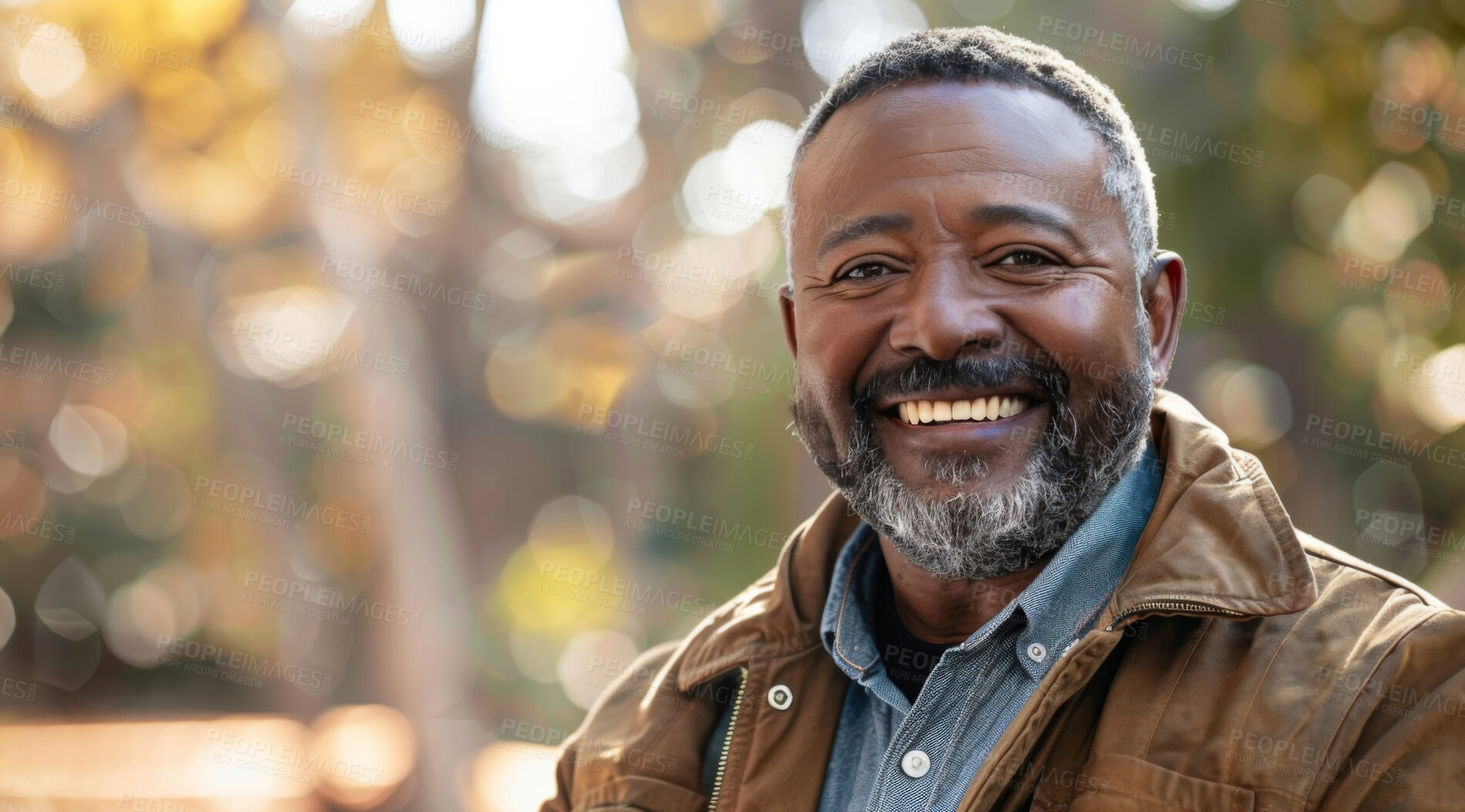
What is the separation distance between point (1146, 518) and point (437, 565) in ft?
17.8

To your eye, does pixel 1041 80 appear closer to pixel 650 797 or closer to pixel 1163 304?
pixel 1163 304

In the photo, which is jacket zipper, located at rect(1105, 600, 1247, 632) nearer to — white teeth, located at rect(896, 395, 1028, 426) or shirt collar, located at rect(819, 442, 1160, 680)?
shirt collar, located at rect(819, 442, 1160, 680)

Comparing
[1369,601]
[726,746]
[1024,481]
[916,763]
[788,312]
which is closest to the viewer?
[1369,601]

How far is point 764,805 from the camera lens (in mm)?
1938

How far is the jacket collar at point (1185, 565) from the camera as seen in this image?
5.26ft

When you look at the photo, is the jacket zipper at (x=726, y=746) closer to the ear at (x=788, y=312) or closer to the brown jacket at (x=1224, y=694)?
the brown jacket at (x=1224, y=694)

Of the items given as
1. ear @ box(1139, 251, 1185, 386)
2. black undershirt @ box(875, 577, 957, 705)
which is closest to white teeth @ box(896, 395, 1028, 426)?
ear @ box(1139, 251, 1185, 386)

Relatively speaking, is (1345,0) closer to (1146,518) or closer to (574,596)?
(1146,518)

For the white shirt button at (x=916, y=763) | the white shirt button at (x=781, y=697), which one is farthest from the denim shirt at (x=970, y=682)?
the white shirt button at (x=781, y=697)

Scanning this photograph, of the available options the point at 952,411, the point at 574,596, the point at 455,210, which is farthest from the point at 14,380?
the point at 952,411

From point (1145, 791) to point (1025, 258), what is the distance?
0.92 metres

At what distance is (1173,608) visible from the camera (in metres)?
1.61

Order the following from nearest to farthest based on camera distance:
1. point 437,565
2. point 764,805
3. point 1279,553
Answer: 1. point 1279,553
2. point 764,805
3. point 437,565

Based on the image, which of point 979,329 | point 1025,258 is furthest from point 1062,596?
point 1025,258
